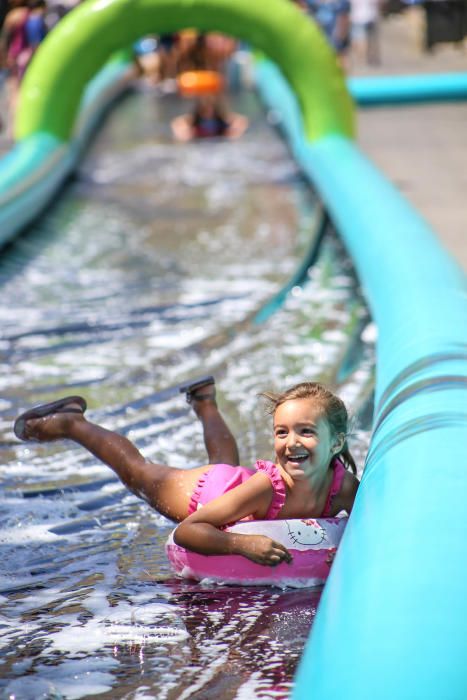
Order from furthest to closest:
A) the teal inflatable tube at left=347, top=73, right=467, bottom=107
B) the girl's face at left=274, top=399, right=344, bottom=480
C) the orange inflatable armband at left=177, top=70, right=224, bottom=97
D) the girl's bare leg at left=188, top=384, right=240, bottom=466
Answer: the orange inflatable armband at left=177, top=70, right=224, bottom=97
the teal inflatable tube at left=347, top=73, right=467, bottom=107
the girl's bare leg at left=188, top=384, right=240, bottom=466
the girl's face at left=274, top=399, right=344, bottom=480

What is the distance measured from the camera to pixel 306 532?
2.79 metres

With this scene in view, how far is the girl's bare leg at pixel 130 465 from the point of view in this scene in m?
3.11

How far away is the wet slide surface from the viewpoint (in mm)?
2479

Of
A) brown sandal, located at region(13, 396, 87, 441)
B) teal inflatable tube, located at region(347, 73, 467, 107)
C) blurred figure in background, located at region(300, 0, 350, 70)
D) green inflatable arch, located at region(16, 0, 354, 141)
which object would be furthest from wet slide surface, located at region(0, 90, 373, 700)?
blurred figure in background, located at region(300, 0, 350, 70)

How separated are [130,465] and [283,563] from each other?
659mm

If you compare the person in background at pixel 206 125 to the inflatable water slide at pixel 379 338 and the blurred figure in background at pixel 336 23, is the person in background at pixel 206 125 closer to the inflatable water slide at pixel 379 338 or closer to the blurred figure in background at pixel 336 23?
the inflatable water slide at pixel 379 338

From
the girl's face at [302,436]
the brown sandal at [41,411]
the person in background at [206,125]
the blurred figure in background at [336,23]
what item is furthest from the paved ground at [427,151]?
the girl's face at [302,436]

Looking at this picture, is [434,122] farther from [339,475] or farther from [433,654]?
[433,654]

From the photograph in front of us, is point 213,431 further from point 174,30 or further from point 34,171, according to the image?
point 174,30

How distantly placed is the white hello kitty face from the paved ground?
3.38 meters

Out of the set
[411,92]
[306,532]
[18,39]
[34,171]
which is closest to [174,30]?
[34,171]

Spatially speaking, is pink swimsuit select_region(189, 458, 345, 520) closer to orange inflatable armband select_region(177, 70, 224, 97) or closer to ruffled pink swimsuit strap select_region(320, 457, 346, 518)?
ruffled pink swimsuit strap select_region(320, 457, 346, 518)

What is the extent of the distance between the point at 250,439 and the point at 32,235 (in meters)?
3.60

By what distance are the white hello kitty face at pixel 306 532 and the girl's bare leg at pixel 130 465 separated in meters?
0.36
